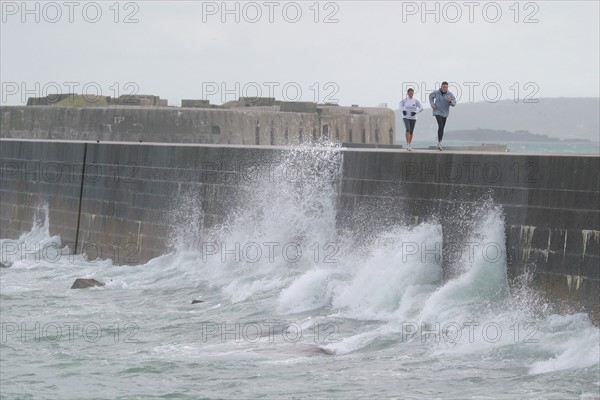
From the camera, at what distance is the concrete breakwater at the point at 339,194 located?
44.1 ft

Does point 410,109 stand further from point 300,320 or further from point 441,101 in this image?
point 300,320

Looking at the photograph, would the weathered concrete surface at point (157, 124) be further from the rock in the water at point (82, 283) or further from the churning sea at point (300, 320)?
the rock in the water at point (82, 283)

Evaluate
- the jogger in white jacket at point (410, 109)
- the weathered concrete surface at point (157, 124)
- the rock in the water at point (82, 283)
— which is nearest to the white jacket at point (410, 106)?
the jogger in white jacket at point (410, 109)

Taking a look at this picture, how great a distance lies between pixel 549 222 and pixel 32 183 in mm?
14952

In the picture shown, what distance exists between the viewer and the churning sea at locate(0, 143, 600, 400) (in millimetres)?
12195

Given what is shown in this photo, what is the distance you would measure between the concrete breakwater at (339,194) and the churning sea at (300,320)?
241mm

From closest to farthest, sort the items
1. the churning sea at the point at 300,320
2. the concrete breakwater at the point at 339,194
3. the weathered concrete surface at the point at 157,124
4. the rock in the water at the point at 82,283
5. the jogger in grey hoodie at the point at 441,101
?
the churning sea at the point at 300,320 → the concrete breakwater at the point at 339,194 → the jogger in grey hoodie at the point at 441,101 → the rock in the water at the point at 82,283 → the weathered concrete surface at the point at 157,124

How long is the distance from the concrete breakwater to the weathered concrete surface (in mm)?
11233

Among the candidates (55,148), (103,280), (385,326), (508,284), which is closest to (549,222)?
(508,284)

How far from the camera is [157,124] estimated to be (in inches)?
1527

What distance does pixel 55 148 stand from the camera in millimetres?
25703

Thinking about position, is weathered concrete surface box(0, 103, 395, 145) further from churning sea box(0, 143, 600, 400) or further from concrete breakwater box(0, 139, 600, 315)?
churning sea box(0, 143, 600, 400)

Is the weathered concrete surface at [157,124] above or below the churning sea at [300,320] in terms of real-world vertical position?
above

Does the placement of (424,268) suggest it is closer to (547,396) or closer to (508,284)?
(508,284)
